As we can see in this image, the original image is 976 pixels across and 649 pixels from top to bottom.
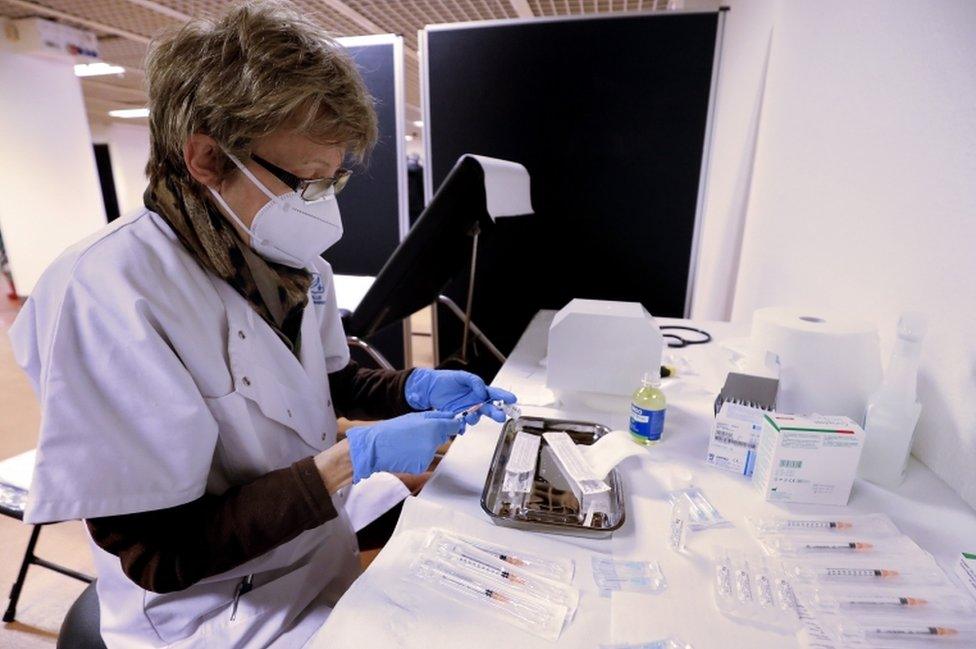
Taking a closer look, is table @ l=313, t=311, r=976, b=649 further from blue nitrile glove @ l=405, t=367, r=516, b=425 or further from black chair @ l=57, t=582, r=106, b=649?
black chair @ l=57, t=582, r=106, b=649

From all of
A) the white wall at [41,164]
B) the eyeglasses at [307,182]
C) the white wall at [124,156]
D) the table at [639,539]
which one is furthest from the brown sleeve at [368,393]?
the white wall at [124,156]

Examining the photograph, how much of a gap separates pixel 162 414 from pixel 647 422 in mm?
798

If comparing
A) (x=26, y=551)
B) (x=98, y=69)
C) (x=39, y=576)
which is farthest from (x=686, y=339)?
(x=98, y=69)

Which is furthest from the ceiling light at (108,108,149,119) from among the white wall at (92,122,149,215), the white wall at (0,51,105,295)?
the white wall at (0,51,105,295)

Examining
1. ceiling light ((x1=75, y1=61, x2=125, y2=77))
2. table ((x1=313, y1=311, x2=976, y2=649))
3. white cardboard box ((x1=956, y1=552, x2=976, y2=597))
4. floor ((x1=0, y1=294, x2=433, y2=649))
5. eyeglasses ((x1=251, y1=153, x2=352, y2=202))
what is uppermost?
ceiling light ((x1=75, y1=61, x2=125, y2=77))

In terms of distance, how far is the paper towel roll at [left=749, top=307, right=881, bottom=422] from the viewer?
2.93 feet

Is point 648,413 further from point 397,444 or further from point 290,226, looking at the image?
point 290,226

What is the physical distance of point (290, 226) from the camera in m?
Answer: 0.87

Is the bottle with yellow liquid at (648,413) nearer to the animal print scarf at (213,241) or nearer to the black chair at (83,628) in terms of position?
the animal print scarf at (213,241)

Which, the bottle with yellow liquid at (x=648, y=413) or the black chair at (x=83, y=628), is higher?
the bottle with yellow liquid at (x=648, y=413)

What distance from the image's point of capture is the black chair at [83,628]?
0.80m

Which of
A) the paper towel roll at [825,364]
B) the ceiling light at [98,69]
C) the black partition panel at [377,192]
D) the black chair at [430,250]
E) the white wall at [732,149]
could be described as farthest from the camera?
the ceiling light at [98,69]

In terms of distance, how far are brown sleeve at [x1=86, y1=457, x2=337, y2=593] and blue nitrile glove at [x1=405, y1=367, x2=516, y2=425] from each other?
35 centimetres

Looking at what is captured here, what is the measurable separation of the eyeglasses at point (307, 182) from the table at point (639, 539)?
0.54m
